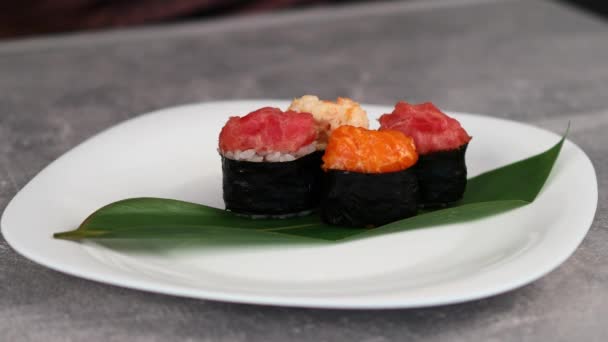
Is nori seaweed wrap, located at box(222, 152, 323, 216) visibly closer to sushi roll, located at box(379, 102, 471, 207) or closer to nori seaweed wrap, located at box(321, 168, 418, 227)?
nori seaweed wrap, located at box(321, 168, 418, 227)

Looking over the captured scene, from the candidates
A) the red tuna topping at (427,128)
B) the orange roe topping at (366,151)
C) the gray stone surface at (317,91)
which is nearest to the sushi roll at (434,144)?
the red tuna topping at (427,128)

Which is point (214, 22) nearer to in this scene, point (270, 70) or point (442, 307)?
point (270, 70)

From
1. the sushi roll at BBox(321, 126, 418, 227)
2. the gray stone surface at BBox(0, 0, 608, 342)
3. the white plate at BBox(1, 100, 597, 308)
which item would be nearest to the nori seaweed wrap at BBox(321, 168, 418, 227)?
the sushi roll at BBox(321, 126, 418, 227)

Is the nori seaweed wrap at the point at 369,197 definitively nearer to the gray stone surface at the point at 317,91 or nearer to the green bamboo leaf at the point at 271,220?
the green bamboo leaf at the point at 271,220

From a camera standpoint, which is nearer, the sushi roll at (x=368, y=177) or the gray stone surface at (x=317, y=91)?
the gray stone surface at (x=317, y=91)

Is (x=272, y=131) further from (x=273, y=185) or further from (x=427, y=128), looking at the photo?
(x=427, y=128)
